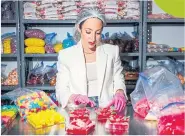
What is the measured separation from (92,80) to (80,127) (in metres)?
0.95

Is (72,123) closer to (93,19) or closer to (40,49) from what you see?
(93,19)

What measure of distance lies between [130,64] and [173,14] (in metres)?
0.76

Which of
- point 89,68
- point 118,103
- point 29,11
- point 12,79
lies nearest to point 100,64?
point 89,68

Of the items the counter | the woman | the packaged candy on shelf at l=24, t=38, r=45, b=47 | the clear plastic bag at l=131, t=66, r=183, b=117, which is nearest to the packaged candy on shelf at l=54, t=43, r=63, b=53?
the packaged candy on shelf at l=24, t=38, r=45, b=47

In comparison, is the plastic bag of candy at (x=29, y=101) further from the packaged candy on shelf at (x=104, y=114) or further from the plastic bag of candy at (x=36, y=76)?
the plastic bag of candy at (x=36, y=76)

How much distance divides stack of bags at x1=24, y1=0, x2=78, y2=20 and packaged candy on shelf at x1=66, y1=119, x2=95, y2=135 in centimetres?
217

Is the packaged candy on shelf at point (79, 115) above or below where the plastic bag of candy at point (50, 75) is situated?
above

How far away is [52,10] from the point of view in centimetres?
346

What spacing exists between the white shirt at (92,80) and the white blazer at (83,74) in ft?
0.13

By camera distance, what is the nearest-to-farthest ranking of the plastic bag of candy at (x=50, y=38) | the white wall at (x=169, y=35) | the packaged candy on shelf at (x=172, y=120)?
the packaged candy on shelf at (x=172, y=120), the plastic bag of candy at (x=50, y=38), the white wall at (x=169, y=35)

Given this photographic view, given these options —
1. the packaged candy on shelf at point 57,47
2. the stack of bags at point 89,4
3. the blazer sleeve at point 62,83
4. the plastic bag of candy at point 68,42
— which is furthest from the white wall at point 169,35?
the blazer sleeve at point 62,83

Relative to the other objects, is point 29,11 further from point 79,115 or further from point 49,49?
point 79,115

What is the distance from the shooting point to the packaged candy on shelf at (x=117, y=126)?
1.42m

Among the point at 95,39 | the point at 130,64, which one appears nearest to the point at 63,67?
the point at 95,39
